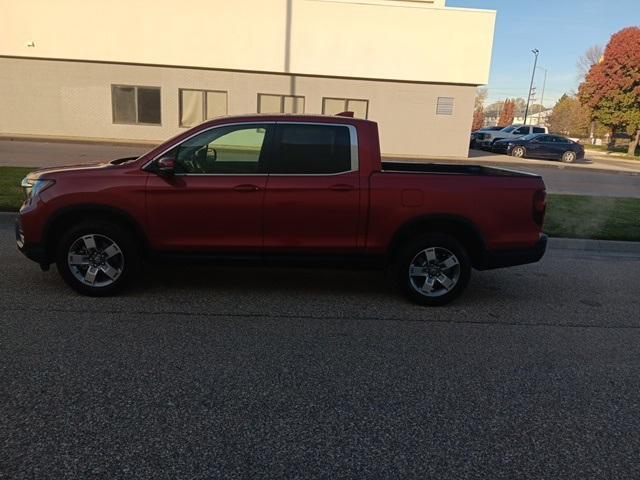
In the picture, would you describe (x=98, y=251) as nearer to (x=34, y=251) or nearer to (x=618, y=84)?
(x=34, y=251)

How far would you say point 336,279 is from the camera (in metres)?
6.29

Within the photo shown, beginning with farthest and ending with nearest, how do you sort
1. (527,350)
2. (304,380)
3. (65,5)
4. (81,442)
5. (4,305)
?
1. (65,5)
2. (4,305)
3. (527,350)
4. (304,380)
5. (81,442)

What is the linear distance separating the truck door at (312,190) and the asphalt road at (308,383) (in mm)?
663

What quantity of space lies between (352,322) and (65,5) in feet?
75.4

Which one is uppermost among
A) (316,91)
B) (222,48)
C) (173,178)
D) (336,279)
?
(222,48)

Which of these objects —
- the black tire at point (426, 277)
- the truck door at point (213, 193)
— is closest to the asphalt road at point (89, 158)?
the black tire at point (426, 277)

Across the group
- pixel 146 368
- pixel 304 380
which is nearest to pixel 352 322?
pixel 304 380

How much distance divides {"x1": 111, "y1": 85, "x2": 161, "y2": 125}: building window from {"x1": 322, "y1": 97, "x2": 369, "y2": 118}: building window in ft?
24.7

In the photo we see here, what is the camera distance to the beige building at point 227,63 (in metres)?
22.2

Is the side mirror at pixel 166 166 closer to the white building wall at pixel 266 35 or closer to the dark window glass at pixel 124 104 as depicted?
the white building wall at pixel 266 35

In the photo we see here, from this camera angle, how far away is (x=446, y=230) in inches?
212

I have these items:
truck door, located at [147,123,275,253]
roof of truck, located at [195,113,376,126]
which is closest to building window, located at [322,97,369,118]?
roof of truck, located at [195,113,376,126]

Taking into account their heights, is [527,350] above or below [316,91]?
below

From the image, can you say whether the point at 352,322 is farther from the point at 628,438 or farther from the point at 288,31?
the point at 288,31
